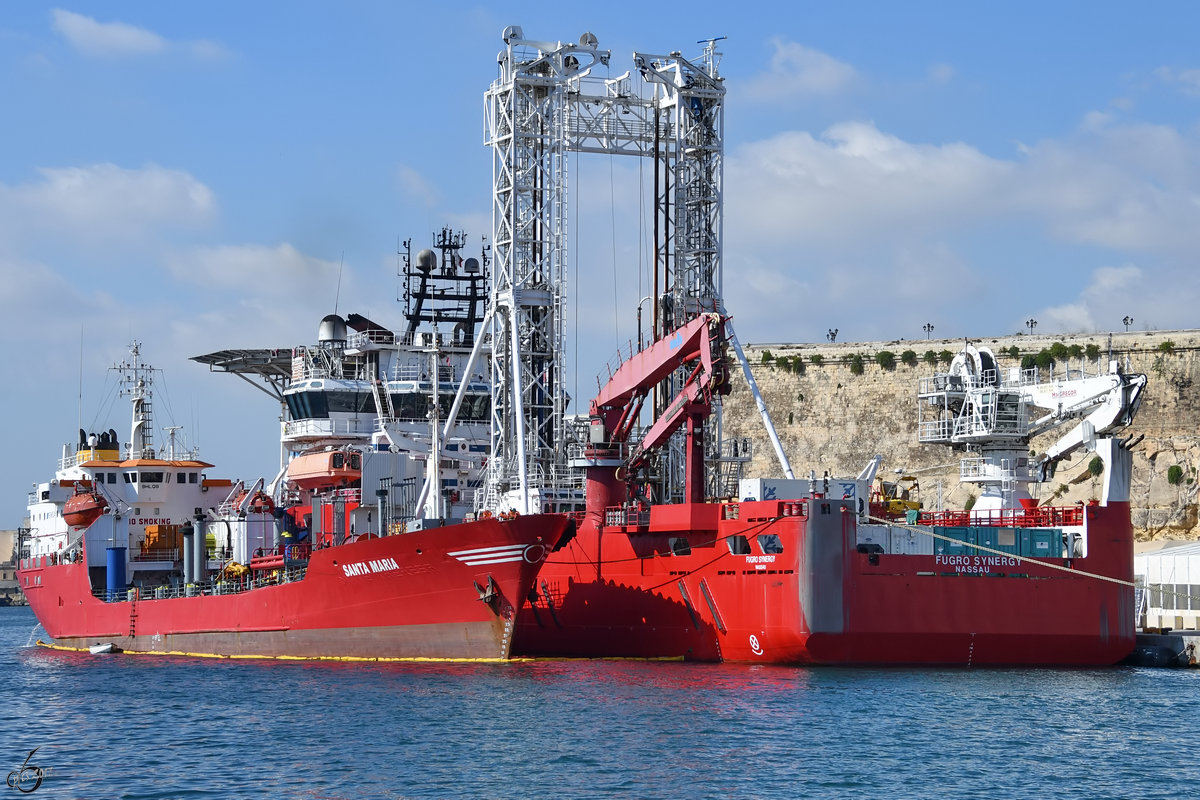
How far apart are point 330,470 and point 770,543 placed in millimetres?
13205

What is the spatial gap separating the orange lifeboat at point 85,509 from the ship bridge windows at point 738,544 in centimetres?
1949

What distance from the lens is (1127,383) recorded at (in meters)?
37.3

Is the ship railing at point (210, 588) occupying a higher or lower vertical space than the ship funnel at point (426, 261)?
lower

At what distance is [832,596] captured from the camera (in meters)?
32.3

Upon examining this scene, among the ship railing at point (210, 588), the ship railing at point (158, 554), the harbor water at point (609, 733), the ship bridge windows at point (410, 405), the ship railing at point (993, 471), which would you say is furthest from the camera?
the ship railing at point (158, 554)

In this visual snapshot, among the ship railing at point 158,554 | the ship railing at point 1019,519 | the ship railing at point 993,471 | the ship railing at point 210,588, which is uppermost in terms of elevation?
the ship railing at point 993,471

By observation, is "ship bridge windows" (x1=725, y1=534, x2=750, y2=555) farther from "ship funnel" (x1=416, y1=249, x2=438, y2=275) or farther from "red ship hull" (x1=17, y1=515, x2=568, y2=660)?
"ship funnel" (x1=416, y1=249, x2=438, y2=275)

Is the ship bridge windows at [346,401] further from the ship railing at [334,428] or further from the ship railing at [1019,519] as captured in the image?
the ship railing at [1019,519]

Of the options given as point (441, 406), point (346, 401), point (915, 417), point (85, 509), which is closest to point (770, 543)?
point (441, 406)

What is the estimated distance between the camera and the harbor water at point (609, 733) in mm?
21312

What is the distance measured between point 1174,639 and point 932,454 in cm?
3698

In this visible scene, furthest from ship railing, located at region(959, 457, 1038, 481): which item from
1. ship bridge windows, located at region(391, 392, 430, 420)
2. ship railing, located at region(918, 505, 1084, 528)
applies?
ship bridge windows, located at region(391, 392, 430, 420)

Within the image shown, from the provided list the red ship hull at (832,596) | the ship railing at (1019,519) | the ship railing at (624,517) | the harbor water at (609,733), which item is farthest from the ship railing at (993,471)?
the ship railing at (624,517)

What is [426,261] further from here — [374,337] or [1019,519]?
[1019,519]
